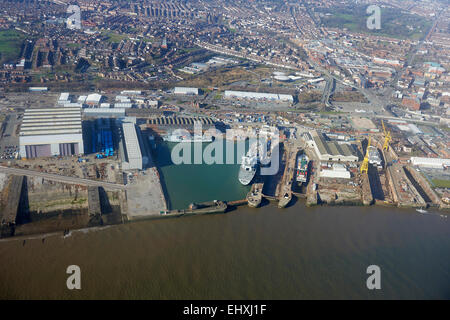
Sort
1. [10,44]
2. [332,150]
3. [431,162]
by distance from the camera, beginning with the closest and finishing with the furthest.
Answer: [332,150]
[431,162]
[10,44]

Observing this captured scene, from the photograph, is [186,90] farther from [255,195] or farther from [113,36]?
[113,36]

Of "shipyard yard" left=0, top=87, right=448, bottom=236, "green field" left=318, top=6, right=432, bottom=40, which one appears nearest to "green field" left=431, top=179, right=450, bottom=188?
"shipyard yard" left=0, top=87, right=448, bottom=236

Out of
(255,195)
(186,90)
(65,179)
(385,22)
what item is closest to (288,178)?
(255,195)

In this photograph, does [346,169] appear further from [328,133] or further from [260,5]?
[260,5]

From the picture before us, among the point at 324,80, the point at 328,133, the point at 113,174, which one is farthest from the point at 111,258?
the point at 324,80

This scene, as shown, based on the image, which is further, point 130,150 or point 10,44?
point 10,44

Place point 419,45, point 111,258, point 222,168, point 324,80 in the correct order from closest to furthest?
point 111,258, point 222,168, point 324,80, point 419,45

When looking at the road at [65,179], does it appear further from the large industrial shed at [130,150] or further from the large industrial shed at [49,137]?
the large industrial shed at [130,150]

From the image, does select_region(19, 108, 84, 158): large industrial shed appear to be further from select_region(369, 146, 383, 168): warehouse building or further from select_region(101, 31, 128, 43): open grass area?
select_region(101, 31, 128, 43): open grass area
